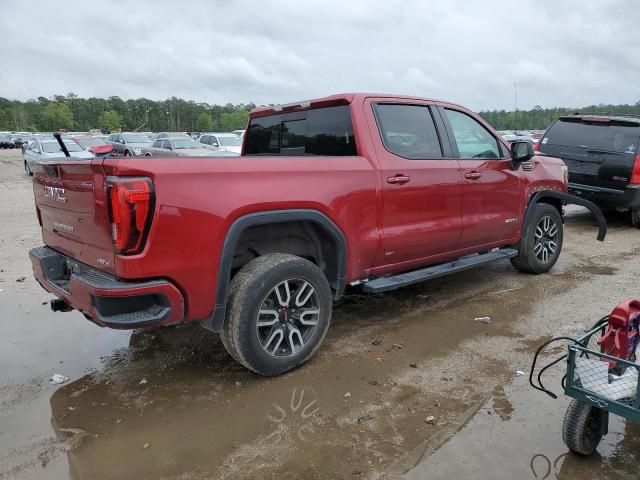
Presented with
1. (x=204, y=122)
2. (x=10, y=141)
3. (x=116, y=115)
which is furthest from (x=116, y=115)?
(x=10, y=141)

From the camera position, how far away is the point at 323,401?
331cm

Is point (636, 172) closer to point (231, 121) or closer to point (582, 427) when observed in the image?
point (582, 427)

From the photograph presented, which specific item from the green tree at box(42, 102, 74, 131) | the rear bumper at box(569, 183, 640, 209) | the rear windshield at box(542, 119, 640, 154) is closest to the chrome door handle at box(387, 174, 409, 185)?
the rear bumper at box(569, 183, 640, 209)

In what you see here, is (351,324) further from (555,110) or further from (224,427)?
(555,110)

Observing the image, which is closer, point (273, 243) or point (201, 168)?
point (201, 168)

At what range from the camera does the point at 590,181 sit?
8500 millimetres

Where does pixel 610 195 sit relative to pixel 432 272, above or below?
above

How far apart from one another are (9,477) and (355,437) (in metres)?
1.79

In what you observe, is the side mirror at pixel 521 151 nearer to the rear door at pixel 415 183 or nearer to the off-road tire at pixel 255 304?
the rear door at pixel 415 183

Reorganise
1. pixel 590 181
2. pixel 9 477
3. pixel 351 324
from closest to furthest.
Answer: pixel 9 477
pixel 351 324
pixel 590 181

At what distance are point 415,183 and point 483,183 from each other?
3.38 ft

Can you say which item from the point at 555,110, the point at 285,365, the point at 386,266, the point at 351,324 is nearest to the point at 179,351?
the point at 285,365

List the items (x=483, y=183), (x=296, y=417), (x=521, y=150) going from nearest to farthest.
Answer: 1. (x=296, y=417)
2. (x=483, y=183)
3. (x=521, y=150)

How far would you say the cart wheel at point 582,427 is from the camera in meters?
2.62
